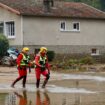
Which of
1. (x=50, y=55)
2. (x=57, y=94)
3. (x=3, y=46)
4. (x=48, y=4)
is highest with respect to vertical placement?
(x=48, y=4)

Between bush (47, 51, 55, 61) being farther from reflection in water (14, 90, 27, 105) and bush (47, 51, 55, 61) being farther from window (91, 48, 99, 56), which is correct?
reflection in water (14, 90, 27, 105)

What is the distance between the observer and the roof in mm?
41688

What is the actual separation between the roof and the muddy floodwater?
65.5 ft

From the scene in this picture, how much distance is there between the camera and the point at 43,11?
43000 mm

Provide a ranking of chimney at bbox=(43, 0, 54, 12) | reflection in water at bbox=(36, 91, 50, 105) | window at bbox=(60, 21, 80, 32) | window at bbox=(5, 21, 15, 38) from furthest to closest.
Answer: window at bbox=(60, 21, 80, 32) → chimney at bbox=(43, 0, 54, 12) → window at bbox=(5, 21, 15, 38) → reflection in water at bbox=(36, 91, 50, 105)

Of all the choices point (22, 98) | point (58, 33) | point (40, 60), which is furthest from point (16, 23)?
point (22, 98)

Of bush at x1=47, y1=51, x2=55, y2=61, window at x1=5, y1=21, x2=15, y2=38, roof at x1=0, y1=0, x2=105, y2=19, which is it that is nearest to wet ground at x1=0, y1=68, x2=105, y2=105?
bush at x1=47, y1=51, x2=55, y2=61

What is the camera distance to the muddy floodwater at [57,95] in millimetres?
15656

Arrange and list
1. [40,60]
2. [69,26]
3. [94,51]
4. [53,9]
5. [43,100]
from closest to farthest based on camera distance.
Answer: [43,100]
[40,60]
[53,9]
[69,26]
[94,51]

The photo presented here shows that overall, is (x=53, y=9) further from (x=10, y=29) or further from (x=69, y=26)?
(x=10, y=29)

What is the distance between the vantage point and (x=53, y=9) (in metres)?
44.4

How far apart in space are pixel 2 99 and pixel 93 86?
592 cm

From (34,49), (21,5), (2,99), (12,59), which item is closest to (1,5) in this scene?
(21,5)

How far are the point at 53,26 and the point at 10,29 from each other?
3617 mm
